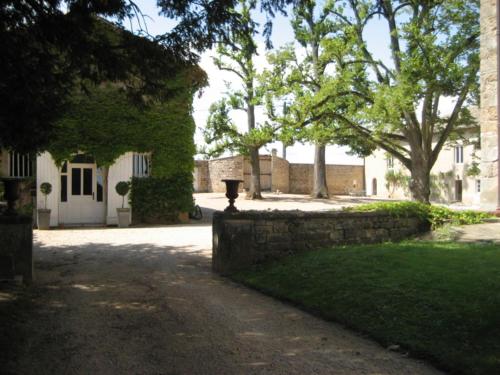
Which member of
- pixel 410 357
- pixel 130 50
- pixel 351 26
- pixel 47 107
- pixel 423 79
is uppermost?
pixel 351 26

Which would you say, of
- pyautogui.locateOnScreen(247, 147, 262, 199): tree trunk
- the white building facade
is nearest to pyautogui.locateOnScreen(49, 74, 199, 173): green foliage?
→ the white building facade

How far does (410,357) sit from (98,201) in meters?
15.0

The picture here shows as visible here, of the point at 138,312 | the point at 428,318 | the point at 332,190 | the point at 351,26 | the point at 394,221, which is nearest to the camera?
the point at 428,318

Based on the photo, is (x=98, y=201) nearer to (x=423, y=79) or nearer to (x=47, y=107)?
(x=47, y=107)

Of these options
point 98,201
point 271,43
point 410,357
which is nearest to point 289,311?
point 410,357

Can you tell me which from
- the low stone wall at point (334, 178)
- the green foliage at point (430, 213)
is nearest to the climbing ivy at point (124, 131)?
the green foliage at point (430, 213)

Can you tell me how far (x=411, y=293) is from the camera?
17.7 feet

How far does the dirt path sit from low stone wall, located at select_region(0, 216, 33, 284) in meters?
0.42

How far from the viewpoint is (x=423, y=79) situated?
18.2m

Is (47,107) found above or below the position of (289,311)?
above

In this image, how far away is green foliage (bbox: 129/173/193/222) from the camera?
17438 mm

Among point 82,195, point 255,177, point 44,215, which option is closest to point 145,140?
point 82,195

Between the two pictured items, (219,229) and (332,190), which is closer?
(219,229)

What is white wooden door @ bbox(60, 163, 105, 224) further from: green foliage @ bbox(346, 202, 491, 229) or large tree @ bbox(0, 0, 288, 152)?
green foliage @ bbox(346, 202, 491, 229)
